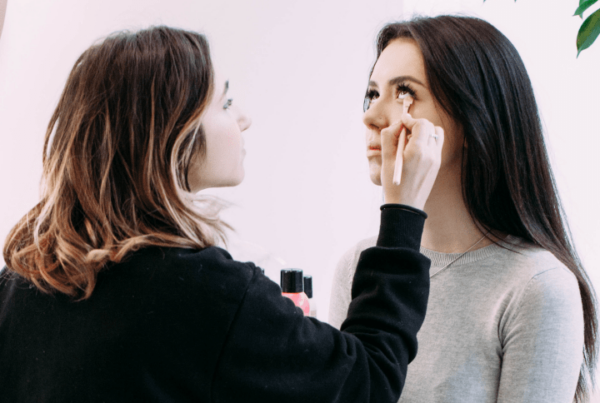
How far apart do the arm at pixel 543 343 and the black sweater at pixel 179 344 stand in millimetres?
192

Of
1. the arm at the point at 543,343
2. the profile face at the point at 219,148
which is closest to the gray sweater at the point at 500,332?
the arm at the point at 543,343

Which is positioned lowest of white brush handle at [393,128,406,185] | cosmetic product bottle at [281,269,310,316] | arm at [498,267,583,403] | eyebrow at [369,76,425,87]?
cosmetic product bottle at [281,269,310,316]

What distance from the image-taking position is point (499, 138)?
0.68m

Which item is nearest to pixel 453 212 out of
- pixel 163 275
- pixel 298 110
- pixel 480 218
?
pixel 480 218

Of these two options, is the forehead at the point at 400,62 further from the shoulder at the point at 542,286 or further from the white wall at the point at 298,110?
the white wall at the point at 298,110

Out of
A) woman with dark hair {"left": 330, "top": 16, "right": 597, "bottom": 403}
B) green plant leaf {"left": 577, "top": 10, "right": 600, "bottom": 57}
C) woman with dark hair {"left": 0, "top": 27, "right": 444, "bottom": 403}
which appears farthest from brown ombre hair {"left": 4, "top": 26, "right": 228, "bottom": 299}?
green plant leaf {"left": 577, "top": 10, "right": 600, "bottom": 57}

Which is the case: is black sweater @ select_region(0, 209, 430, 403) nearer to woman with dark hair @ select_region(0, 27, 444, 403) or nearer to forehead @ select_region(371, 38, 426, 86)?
woman with dark hair @ select_region(0, 27, 444, 403)

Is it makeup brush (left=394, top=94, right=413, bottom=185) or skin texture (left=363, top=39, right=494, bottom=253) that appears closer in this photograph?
makeup brush (left=394, top=94, right=413, bottom=185)

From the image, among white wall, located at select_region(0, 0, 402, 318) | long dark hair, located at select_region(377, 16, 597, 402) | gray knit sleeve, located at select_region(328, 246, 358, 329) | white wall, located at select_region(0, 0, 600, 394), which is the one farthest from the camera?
white wall, located at select_region(0, 0, 402, 318)

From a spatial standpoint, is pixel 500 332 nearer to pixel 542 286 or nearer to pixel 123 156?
pixel 542 286

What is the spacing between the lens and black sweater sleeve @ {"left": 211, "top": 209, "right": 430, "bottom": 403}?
1.42ft

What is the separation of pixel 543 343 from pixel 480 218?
0.64ft

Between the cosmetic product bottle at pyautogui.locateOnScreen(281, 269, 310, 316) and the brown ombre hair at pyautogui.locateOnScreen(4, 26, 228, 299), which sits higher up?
the brown ombre hair at pyautogui.locateOnScreen(4, 26, 228, 299)

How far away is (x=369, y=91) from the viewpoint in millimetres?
776
